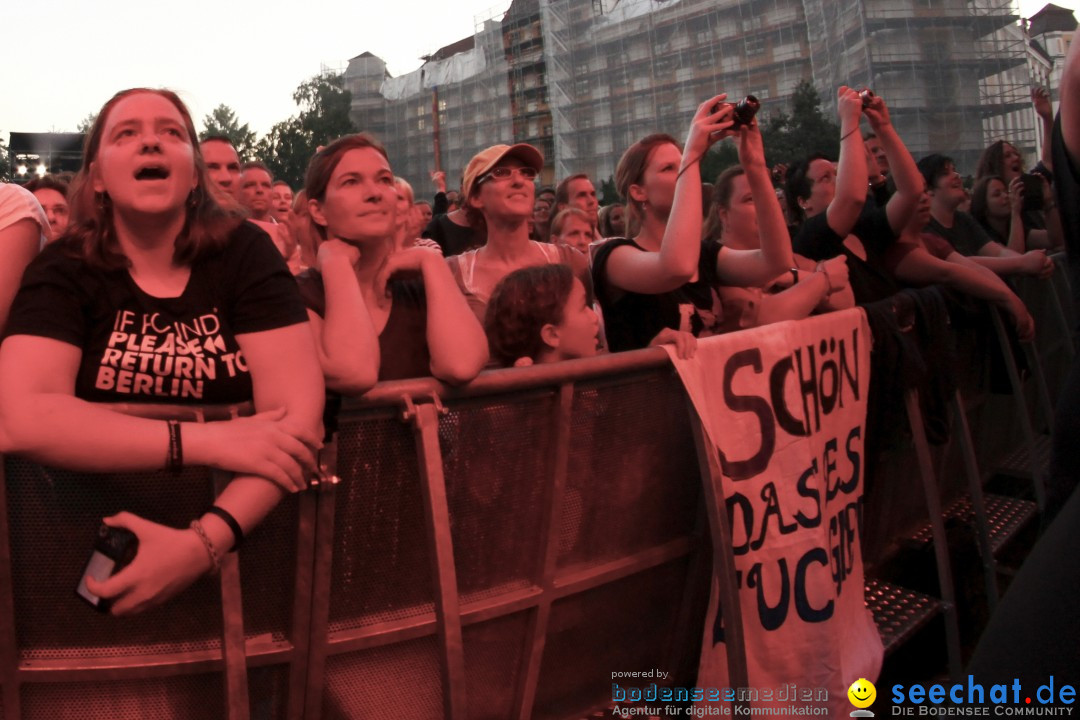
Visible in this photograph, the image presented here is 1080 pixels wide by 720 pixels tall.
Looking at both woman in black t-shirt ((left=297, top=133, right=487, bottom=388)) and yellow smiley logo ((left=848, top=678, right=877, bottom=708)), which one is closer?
woman in black t-shirt ((left=297, top=133, right=487, bottom=388))

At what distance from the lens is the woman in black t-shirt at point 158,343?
165cm

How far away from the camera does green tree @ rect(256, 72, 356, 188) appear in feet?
206

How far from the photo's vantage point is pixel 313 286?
2535 millimetres

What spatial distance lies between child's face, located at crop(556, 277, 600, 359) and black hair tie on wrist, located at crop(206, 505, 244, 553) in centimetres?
133

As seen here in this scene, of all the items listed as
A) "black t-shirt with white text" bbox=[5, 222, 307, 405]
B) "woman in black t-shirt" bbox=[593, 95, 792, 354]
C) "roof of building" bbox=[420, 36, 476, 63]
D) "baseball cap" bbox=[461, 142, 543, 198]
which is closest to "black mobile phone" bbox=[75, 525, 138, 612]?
"black t-shirt with white text" bbox=[5, 222, 307, 405]

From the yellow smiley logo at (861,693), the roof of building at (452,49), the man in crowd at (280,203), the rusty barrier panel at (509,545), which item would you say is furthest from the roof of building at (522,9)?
the rusty barrier panel at (509,545)

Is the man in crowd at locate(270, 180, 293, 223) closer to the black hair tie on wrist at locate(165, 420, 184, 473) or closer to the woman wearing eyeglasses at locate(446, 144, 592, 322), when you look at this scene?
the woman wearing eyeglasses at locate(446, 144, 592, 322)

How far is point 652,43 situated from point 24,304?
51.8 metres

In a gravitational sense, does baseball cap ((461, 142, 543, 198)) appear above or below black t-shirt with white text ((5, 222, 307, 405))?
above

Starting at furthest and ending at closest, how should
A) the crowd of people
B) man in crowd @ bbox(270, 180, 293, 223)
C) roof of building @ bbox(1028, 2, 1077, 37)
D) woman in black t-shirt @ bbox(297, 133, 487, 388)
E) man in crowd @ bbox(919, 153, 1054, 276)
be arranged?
roof of building @ bbox(1028, 2, 1077, 37) → man in crowd @ bbox(270, 180, 293, 223) → man in crowd @ bbox(919, 153, 1054, 276) → woman in black t-shirt @ bbox(297, 133, 487, 388) → the crowd of people

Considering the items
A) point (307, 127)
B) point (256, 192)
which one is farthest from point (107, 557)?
point (307, 127)

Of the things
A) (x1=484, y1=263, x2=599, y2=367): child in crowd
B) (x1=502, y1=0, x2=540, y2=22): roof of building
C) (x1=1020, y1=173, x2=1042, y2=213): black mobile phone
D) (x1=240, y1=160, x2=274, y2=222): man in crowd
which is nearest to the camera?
(x1=484, y1=263, x2=599, y2=367): child in crowd

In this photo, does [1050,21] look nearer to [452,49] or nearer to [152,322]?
[452,49]

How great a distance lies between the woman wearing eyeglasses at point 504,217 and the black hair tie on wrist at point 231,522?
2012 mm
